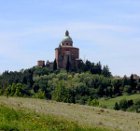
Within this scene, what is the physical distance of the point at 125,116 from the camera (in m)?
26.2

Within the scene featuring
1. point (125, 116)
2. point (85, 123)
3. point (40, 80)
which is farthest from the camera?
point (40, 80)

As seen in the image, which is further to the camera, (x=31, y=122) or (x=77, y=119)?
(x=77, y=119)

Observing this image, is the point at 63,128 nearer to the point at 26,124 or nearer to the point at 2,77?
the point at 26,124

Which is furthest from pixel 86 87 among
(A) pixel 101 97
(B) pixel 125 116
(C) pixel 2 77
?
(B) pixel 125 116

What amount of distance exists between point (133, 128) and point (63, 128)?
442 centimetres

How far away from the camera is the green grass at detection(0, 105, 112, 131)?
17.6 m

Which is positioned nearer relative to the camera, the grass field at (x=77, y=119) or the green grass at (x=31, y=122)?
the green grass at (x=31, y=122)

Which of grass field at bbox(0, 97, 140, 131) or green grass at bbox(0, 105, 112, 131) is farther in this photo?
grass field at bbox(0, 97, 140, 131)

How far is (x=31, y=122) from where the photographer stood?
18.7 m

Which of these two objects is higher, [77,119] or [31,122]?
[77,119]

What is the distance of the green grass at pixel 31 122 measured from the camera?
1761 centimetres

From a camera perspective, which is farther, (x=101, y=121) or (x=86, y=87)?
(x=86, y=87)

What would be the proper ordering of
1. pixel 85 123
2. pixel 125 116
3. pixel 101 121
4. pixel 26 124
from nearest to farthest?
pixel 26 124
pixel 85 123
pixel 101 121
pixel 125 116

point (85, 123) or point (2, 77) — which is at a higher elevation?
point (2, 77)
